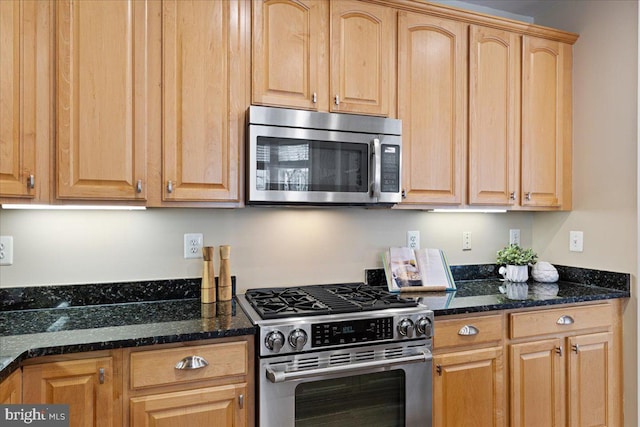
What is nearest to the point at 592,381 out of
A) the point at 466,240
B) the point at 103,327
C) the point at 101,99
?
the point at 466,240

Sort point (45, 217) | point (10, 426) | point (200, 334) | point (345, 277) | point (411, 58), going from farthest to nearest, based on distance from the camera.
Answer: point (345, 277) → point (411, 58) → point (45, 217) → point (200, 334) → point (10, 426)

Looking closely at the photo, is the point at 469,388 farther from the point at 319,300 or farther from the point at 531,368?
the point at 319,300

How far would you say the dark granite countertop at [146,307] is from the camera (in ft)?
4.97

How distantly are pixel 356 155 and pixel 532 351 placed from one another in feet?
4.34

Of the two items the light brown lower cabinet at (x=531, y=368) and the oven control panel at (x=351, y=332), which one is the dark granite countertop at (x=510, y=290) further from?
the oven control panel at (x=351, y=332)

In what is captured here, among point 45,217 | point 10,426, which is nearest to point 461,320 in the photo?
point 10,426

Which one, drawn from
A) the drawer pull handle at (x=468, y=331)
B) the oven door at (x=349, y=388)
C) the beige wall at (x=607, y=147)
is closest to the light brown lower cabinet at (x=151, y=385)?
the oven door at (x=349, y=388)

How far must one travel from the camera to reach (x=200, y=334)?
1601mm

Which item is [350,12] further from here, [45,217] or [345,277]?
[45,217]

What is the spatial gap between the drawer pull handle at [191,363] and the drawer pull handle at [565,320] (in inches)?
70.2

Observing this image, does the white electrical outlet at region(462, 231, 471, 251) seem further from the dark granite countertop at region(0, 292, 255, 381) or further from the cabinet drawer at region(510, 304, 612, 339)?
the dark granite countertop at region(0, 292, 255, 381)

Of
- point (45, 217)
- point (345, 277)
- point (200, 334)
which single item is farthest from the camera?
point (345, 277)

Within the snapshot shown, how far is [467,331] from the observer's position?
2.05 meters

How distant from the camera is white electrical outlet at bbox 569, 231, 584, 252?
263 cm
